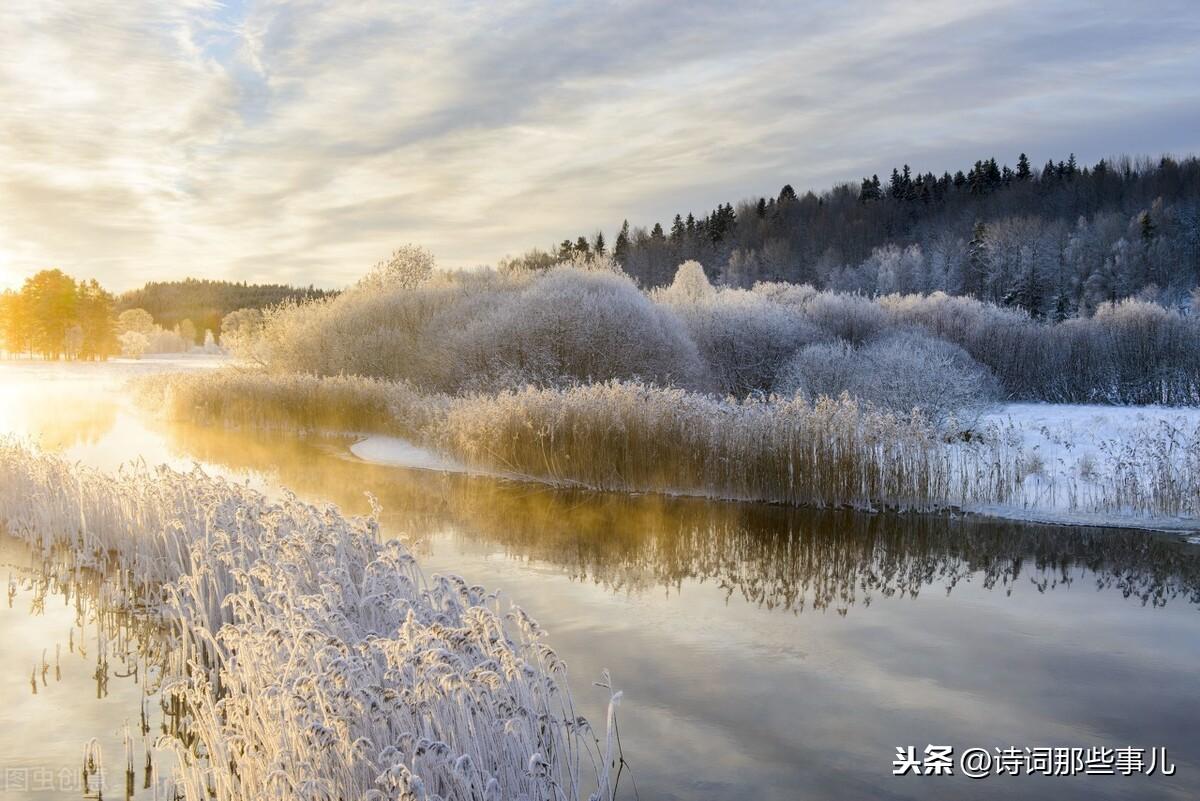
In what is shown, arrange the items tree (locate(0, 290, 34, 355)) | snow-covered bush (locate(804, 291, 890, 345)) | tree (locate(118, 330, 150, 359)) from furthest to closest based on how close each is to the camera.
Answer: tree (locate(118, 330, 150, 359)) → tree (locate(0, 290, 34, 355)) → snow-covered bush (locate(804, 291, 890, 345))

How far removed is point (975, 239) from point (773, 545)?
55649mm

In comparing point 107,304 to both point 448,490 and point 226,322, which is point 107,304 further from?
point 448,490

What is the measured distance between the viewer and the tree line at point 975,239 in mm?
52906

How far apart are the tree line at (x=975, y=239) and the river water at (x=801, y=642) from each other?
36.4m

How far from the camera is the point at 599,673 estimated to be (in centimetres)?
611

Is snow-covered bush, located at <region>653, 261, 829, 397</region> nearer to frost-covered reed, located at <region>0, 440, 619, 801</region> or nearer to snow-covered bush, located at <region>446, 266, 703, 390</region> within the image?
snow-covered bush, located at <region>446, 266, 703, 390</region>

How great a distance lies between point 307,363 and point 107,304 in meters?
56.2

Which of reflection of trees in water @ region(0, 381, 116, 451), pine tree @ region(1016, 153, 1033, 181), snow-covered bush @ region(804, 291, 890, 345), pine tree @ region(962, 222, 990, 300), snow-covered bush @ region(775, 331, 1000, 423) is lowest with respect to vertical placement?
reflection of trees in water @ region(0, 381, 116, 451)

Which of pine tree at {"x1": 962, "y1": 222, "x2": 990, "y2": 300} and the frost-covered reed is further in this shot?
pine tree at {"x1": 962, "y1": 222, "x2": 990, "y2": 300}

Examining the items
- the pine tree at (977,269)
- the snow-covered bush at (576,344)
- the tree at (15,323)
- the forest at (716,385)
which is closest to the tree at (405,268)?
the forest at (716,385)

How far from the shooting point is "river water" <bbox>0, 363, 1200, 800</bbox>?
15.9ft

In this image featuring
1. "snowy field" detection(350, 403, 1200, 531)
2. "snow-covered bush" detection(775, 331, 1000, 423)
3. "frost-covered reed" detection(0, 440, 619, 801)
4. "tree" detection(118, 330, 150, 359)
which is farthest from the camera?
"tree" detection(118, 330, 150, 359)

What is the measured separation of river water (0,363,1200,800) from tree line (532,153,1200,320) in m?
36.4

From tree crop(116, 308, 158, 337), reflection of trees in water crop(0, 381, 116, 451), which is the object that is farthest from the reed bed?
tree crop(116, 308, 158, 337)
